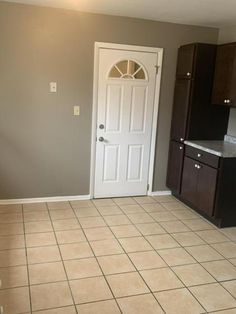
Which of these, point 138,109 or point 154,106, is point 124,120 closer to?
point 138,109

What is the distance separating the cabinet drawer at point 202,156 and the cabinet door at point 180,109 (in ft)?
0.67

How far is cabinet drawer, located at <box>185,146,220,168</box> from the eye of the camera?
3590 millimetres

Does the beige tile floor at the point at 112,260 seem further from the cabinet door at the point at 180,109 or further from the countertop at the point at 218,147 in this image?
the cabinet door at the point at 180,109

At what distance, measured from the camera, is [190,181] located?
409 centimetres

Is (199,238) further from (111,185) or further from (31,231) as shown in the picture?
(31,231)

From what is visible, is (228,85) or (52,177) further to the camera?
(52,177)

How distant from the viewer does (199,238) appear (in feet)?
11.2

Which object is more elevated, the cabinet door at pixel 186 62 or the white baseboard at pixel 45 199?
the cabinet door at pixel 186 62

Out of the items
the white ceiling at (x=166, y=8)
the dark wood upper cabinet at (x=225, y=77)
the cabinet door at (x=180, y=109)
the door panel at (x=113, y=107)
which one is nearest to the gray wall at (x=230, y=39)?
the white ceiling at (x=166, y=8)

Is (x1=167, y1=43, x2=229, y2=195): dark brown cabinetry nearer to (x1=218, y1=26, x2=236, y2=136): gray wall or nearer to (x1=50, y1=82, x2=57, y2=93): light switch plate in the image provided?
(x1=218, y1=26, x2=236, y2=136): gray wall

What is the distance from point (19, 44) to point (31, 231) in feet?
6.98

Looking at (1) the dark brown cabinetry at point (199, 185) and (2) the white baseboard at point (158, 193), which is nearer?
(1) the dark brown cabinetry at point (199, 185)

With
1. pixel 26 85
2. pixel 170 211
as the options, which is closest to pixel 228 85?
pixel 170 211

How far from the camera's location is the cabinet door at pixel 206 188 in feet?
11.9
